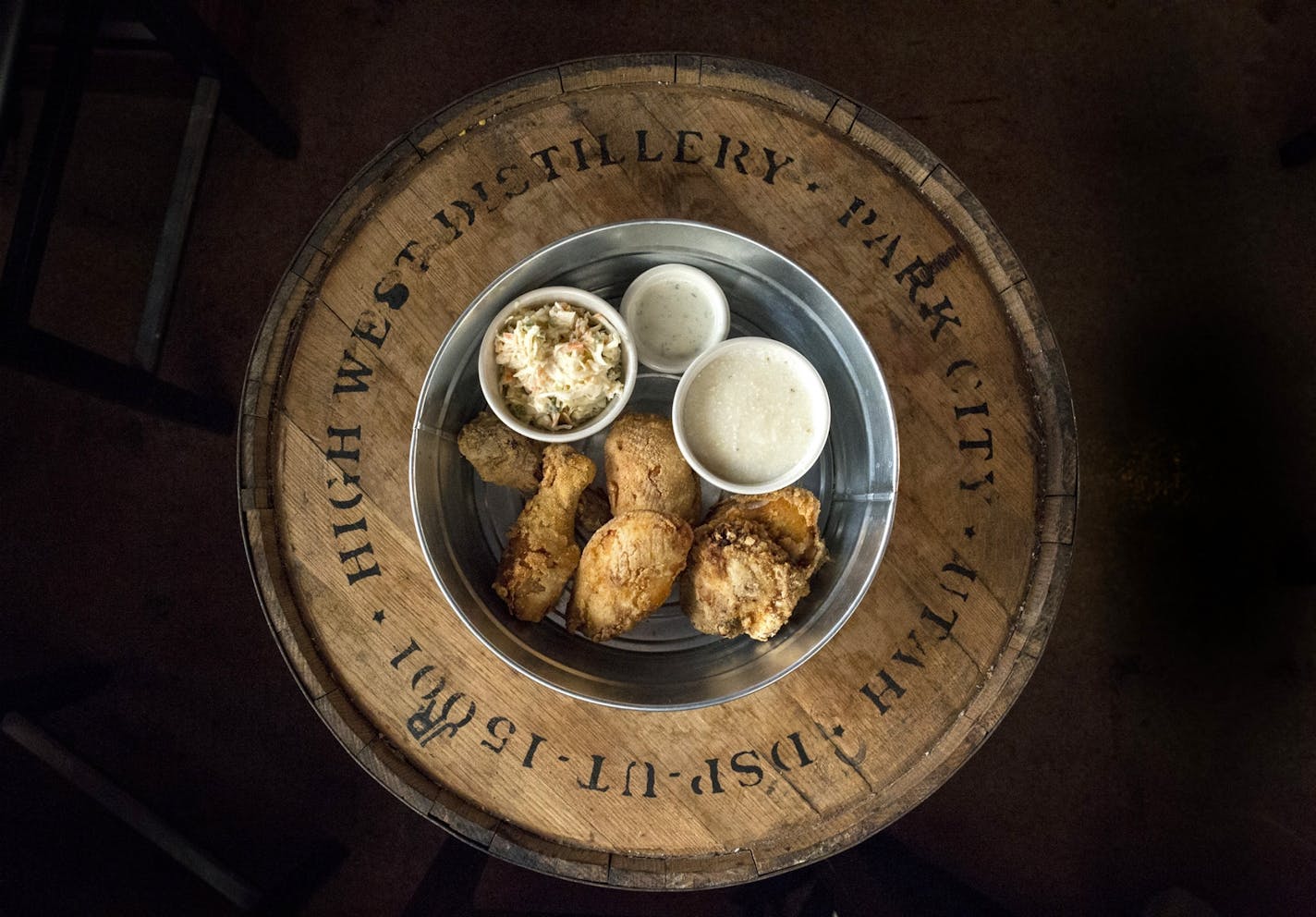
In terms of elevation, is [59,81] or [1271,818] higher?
[59,81]

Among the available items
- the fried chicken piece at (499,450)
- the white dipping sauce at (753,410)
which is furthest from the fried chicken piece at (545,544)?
the white dipping sauce at (753,410)

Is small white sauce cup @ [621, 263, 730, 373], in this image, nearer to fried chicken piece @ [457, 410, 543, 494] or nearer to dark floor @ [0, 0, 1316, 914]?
fried chicken piece @ [457, 410, 543, 494]

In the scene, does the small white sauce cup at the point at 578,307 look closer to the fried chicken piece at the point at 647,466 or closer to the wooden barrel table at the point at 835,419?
the fried chicken piece at the point at 647,466

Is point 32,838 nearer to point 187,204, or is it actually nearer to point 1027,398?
point 187,204

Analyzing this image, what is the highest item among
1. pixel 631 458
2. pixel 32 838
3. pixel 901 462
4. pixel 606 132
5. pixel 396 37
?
pixel 396 37

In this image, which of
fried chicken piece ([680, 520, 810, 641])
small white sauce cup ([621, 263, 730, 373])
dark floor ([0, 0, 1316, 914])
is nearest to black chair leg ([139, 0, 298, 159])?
dark floor ([0, 0, 1316, 914])

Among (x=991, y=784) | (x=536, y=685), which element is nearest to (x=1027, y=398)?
(x=536, y=685)
